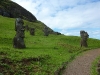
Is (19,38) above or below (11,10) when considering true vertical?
below

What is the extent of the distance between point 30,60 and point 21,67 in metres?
3.36

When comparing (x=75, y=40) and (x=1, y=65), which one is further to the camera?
(x=75, y=40)

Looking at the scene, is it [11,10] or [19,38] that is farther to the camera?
[11,10]

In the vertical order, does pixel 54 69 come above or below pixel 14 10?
below

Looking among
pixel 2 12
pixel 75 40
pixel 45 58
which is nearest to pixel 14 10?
pixel 2 12

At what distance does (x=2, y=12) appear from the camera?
113 metres

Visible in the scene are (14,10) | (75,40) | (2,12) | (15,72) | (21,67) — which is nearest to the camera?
(15,72)

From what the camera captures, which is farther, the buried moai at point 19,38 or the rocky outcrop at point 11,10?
the rocky outcrop at point 11,10

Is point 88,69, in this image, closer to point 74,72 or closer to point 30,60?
point 74,72

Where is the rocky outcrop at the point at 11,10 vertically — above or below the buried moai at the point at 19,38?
above

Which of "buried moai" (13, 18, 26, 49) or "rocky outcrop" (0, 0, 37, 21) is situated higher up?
"rocky outcrop" (0, 0, 37, 21)

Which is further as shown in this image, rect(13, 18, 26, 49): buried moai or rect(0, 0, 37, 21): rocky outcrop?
rect(0, 0, 37, 21): rocky outcrop

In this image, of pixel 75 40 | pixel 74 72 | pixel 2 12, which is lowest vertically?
pixel 74 72

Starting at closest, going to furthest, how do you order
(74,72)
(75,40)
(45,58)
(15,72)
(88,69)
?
(15,72)
(74,72)
(88,69)
(45,58)
(75,40)
